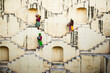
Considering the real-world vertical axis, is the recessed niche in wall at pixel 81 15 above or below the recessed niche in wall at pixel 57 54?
above

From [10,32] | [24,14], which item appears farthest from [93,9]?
[10,32]

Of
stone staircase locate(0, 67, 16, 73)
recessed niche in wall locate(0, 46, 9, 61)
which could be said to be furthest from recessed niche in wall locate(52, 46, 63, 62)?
recessed niche in wall locate(0, 46, 9, 61)

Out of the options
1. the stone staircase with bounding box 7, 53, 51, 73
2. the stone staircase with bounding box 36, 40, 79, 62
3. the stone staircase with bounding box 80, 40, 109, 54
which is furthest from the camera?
the stone staircase with bounding box 80, 40, 109, 54

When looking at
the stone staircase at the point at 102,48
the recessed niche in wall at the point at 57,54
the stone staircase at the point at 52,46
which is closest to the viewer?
the stone staircase at the point at 52,46

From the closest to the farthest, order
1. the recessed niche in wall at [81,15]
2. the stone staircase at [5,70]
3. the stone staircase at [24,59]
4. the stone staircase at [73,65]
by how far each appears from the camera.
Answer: the stone staircase at [5,70] → the stone staircase at [24,59] → the stone staircase at [73,65] → the recessed niche in wall at [81,15]

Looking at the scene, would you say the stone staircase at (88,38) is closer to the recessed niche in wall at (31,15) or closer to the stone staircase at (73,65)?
the stone staircase at (73,65)

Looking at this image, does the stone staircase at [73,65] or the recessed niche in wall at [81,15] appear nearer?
the stone staircase at [73,65]

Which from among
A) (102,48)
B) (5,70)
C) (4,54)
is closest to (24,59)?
(5,70)

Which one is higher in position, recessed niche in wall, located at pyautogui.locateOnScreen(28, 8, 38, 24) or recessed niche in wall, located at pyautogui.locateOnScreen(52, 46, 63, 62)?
recessed niche in wall, located at pyautogui.locateOnScreen(28, 8, 38, 24)

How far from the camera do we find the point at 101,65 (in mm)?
11727

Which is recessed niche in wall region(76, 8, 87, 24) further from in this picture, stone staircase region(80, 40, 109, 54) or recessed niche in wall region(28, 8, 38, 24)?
recessed niche in wall region(28, 8, 38, 24)

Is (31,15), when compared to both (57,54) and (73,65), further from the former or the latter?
(73,65)

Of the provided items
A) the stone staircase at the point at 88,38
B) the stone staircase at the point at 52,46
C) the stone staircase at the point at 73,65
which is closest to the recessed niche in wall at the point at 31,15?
the stone staircase at the point at 52,46

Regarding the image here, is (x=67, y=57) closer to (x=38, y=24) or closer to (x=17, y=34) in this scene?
(x=38, y=24)
